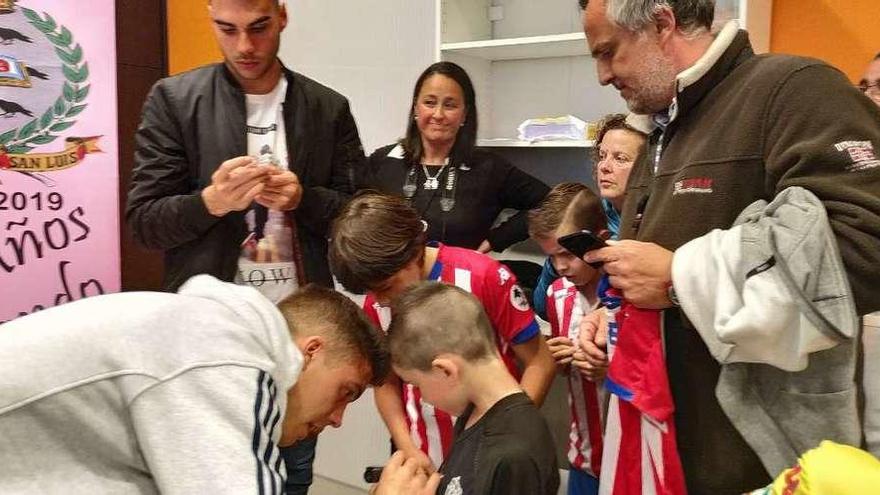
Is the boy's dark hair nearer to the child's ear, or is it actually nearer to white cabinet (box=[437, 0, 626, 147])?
white cabinet (box=[437, 0, 626, 147])

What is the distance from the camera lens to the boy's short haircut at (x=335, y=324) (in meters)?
1.18

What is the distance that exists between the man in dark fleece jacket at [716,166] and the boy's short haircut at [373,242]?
0.46m

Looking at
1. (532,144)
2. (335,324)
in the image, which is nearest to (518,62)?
(532,144)

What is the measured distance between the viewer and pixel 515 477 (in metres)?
1.22

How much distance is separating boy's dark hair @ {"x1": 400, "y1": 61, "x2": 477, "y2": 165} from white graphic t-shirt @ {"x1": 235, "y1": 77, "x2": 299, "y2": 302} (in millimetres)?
Answer: 585

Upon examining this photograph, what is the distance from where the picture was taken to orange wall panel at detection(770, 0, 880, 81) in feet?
7.79

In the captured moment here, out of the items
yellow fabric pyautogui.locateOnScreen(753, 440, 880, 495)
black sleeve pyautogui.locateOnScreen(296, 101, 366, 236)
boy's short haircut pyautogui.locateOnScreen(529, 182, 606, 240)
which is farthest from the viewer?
boy's short haircut pyautogui.locateOnScreen(529, 182, 606, 240)

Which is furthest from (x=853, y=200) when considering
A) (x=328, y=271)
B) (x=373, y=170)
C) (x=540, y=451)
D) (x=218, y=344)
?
(x=373, y=170)

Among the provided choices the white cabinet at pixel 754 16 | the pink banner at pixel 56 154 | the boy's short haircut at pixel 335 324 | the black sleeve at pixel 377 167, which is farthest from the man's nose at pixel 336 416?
the pink banner at pixel 56 154

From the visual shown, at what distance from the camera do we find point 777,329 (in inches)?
41.4

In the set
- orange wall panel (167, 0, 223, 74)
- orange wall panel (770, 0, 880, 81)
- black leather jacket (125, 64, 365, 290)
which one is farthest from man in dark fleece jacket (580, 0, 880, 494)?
orange wall panel (167, 0, 223, 74)

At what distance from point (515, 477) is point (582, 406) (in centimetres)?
79

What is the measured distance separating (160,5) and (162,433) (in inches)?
102

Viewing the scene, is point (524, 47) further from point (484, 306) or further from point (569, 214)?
point (484, 306)
